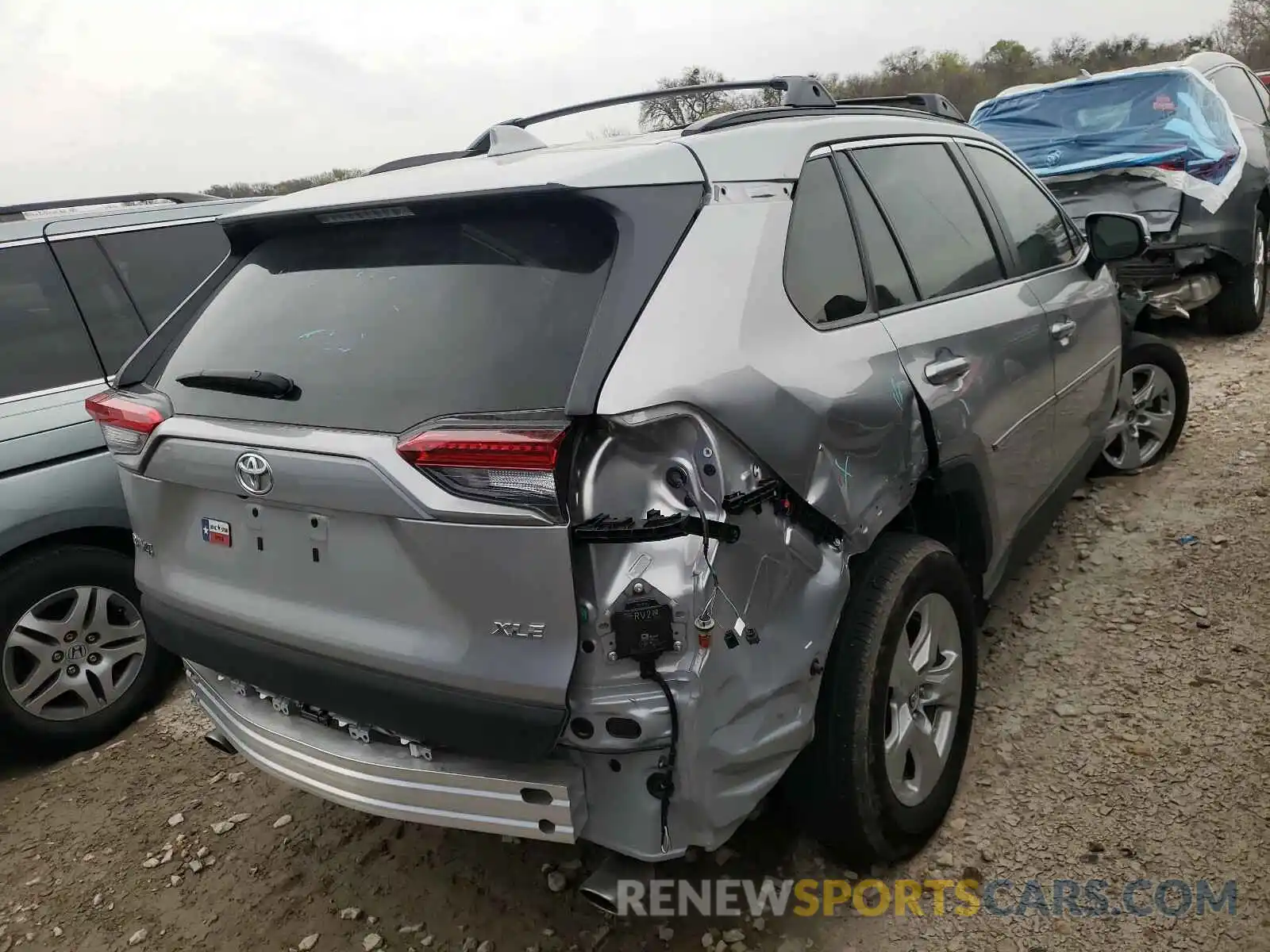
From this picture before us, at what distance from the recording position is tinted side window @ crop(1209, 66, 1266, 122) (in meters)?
7.27

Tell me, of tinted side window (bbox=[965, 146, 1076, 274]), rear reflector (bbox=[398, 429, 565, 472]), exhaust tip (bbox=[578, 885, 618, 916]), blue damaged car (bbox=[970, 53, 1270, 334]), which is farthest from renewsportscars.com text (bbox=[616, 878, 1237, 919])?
blue damaged car (bbox=[970, 53, 1270, 334])

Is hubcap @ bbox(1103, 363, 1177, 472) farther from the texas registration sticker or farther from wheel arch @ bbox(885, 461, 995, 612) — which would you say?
the texas registration sticker

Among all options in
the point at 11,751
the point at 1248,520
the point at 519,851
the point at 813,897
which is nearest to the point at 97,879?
the point at 11,751

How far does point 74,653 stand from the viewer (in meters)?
3.42

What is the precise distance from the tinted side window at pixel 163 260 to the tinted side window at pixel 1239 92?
732 centimetres

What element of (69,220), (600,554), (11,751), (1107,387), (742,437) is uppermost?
(69,220)

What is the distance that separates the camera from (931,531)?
2.66 m

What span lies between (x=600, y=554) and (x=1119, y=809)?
5.84 feet

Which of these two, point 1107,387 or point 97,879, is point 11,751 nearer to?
point 97,879

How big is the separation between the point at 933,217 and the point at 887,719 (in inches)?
61.2

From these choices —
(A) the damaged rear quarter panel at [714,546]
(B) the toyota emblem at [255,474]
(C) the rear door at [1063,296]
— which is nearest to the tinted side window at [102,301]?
(B) the toyota emblem at [255,474]

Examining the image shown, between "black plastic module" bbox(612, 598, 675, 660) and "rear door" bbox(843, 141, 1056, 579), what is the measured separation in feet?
3.53

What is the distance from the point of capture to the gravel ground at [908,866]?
2.25m

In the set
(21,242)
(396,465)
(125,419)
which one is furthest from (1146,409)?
(21,242)
